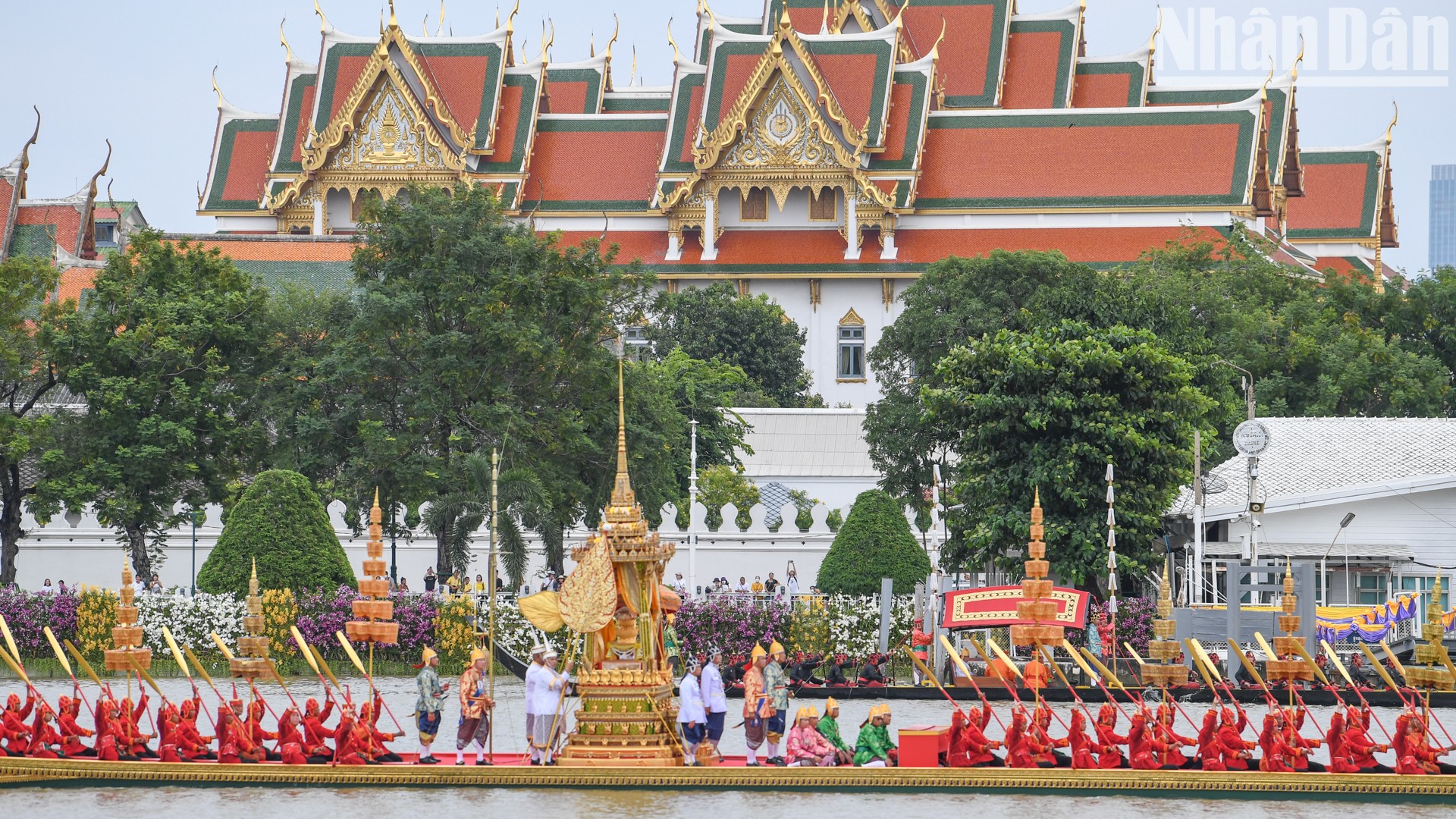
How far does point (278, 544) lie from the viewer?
34.2m

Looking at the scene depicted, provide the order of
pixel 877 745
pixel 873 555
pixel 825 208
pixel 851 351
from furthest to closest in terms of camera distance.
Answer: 1. pixel 825 208
2. pixel 851 351
3. pixel 873 555
4. pixel 877 745

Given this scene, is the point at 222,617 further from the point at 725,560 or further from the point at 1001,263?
the point at 1001,263

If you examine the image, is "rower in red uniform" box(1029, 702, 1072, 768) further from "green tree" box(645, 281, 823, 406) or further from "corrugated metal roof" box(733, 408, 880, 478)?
"green tree" box(645, 281, 823, 406)

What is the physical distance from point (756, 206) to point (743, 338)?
8.12 metres

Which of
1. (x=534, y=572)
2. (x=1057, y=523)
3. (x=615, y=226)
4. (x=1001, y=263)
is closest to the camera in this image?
(x=1057, y=523)

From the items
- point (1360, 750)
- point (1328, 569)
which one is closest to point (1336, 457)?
point (1328, 569)

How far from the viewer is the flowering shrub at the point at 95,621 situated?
3369cm

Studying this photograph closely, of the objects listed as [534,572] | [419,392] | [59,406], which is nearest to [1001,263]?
[534,572]

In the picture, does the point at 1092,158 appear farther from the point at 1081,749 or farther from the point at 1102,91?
the point at 1081,749

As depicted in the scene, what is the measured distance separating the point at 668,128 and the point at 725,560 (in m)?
25.6

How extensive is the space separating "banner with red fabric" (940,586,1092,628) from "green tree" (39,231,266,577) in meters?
13.3

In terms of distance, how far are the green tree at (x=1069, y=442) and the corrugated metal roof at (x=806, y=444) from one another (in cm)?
1580

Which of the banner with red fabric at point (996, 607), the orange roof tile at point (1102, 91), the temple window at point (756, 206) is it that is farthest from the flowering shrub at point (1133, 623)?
the orange roof tile at point (1102, 91)

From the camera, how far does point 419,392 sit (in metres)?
37.6
